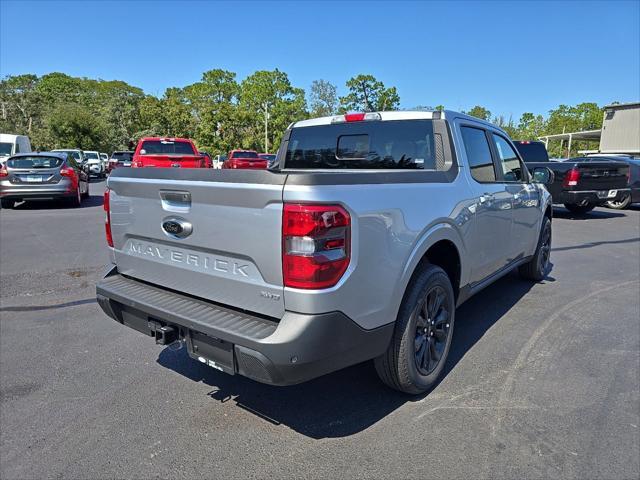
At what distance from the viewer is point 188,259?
2695 millimetres

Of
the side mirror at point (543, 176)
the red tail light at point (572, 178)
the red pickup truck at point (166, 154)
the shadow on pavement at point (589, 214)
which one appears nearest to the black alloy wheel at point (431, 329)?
the side mirror at point (543, 176)

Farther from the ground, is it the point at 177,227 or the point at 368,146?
A: the point at 368,146

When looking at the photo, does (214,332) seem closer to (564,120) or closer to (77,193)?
(77,193)

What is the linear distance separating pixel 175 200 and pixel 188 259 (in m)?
0.36

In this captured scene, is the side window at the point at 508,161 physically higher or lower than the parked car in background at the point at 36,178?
higher

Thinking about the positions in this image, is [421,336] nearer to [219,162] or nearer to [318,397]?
[318,397]

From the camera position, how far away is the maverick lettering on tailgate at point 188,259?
2.44 metres

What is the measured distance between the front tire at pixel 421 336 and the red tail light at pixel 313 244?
0.80m

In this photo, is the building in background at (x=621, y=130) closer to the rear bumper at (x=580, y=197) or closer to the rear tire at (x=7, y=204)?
the rear bumper at (x=580, y=197)

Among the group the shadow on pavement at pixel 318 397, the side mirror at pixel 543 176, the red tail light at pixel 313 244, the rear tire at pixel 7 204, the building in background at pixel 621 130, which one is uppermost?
the building in background at pixel 621 130

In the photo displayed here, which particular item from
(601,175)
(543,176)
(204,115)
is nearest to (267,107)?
(204,115)

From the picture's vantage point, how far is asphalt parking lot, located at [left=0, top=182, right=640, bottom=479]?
2.43 meters

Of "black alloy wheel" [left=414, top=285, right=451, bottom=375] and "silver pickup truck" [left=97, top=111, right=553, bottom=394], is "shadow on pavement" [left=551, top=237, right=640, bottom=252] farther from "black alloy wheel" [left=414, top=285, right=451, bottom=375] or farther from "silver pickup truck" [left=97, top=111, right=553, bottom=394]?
"black alloy wheel" [left=414, top=285, right=451, bottom=375]

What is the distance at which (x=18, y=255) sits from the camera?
6.97 meters
